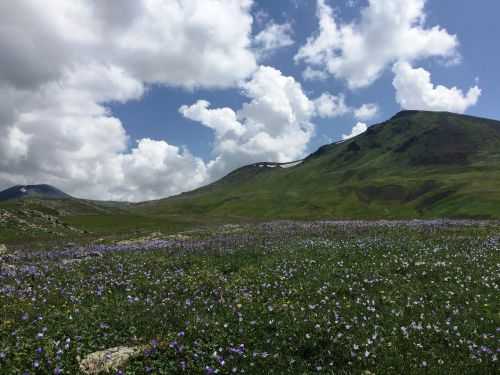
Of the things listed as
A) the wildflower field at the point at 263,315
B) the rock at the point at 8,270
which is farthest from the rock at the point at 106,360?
the rock at the point at 8,270

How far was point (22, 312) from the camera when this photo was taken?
10.6 meters

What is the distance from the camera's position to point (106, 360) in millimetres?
7562

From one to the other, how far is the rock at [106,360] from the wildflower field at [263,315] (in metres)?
0.09

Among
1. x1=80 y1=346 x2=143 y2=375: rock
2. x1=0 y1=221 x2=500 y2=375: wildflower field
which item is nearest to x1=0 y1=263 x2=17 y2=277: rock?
x1=0 y1=221 x2=500 y2=375: wildflower field

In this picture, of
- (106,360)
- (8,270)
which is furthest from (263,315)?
(8,270)

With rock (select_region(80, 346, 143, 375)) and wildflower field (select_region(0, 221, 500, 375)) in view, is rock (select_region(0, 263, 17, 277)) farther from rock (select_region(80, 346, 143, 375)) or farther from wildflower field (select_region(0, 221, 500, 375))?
rock (select_region(80, 346, 143, 375))

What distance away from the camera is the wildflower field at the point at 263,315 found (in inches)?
309

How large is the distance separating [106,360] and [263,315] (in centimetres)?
465

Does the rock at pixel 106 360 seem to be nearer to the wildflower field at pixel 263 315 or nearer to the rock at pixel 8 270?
the wildflower field at pixel 263 315

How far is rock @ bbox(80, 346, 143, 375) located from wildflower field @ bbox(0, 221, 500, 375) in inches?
3.4

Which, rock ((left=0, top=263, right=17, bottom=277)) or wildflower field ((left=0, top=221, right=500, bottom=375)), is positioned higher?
rock ((left=0, top=263, right=17, bottom=277))

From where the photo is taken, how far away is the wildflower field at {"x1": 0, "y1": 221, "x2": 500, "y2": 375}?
784cm

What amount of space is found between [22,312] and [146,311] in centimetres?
379

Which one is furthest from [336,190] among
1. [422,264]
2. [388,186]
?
[422,264]
